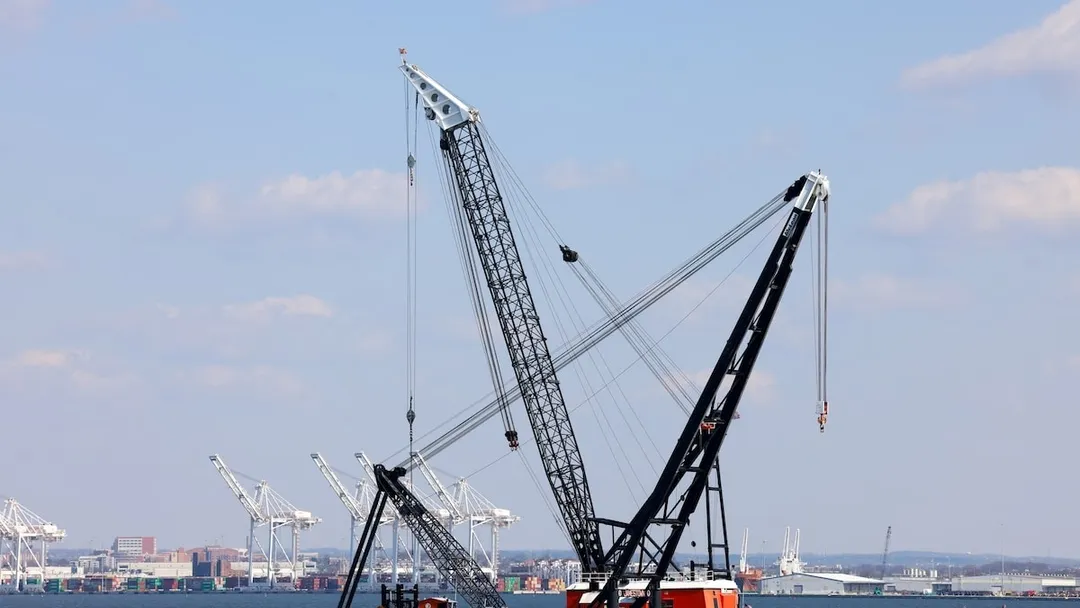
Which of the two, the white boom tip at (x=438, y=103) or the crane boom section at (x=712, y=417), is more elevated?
the white boom tip at (x=438, y=103)

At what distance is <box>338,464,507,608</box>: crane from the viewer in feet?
332

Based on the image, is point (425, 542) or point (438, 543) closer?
point (438, 543)

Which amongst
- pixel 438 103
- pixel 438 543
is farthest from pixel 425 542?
pixel 438 103

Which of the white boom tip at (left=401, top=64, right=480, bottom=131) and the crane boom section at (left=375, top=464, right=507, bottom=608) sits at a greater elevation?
the white boom tip at (left=401, top=64, right=480, bottom=131)

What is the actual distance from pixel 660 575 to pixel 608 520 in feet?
21.3

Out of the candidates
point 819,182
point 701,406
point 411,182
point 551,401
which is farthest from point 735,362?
point 411,182

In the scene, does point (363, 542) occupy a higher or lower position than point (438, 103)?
lower

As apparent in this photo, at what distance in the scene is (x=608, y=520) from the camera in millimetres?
89250

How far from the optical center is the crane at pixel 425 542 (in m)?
101

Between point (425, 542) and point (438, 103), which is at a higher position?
point (438, 103)

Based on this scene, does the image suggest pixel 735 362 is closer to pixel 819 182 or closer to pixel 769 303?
pixel 769 303

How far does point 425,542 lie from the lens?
10888 cm

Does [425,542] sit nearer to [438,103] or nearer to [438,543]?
[438,543]

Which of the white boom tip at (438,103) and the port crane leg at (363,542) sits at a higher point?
the white boom tip at (438,103)
